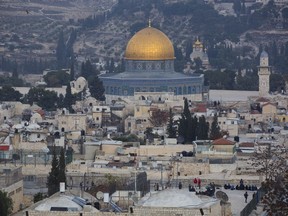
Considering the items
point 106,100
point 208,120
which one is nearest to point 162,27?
point 106,100

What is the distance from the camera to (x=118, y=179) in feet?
163

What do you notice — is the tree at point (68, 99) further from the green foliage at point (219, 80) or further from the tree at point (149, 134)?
the green foliage at point (219, 80)

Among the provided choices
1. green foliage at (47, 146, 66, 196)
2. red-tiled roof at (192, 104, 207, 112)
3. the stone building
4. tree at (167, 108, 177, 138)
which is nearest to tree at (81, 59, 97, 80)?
red-tiled roof at (192, 104, 207, 112)

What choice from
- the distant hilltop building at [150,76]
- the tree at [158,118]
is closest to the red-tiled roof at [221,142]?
the tree at [158,118]

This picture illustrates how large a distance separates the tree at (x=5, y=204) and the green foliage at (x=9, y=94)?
3672 centimetres

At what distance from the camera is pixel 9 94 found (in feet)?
273

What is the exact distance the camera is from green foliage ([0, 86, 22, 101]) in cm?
8262

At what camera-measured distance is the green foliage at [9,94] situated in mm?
82625

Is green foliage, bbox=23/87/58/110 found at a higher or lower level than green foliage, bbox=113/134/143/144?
higher

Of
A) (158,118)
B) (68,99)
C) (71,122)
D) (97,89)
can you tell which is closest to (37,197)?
(71,122)

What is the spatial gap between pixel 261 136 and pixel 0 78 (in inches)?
1317

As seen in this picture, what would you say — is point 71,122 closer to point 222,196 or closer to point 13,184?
point 13,184

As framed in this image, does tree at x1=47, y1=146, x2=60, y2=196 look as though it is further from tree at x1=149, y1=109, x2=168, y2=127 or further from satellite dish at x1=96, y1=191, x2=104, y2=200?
tree at x1=149, y1=109, x2=168, y2=127

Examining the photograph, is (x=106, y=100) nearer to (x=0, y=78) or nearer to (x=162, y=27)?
(x=0, y=78)
